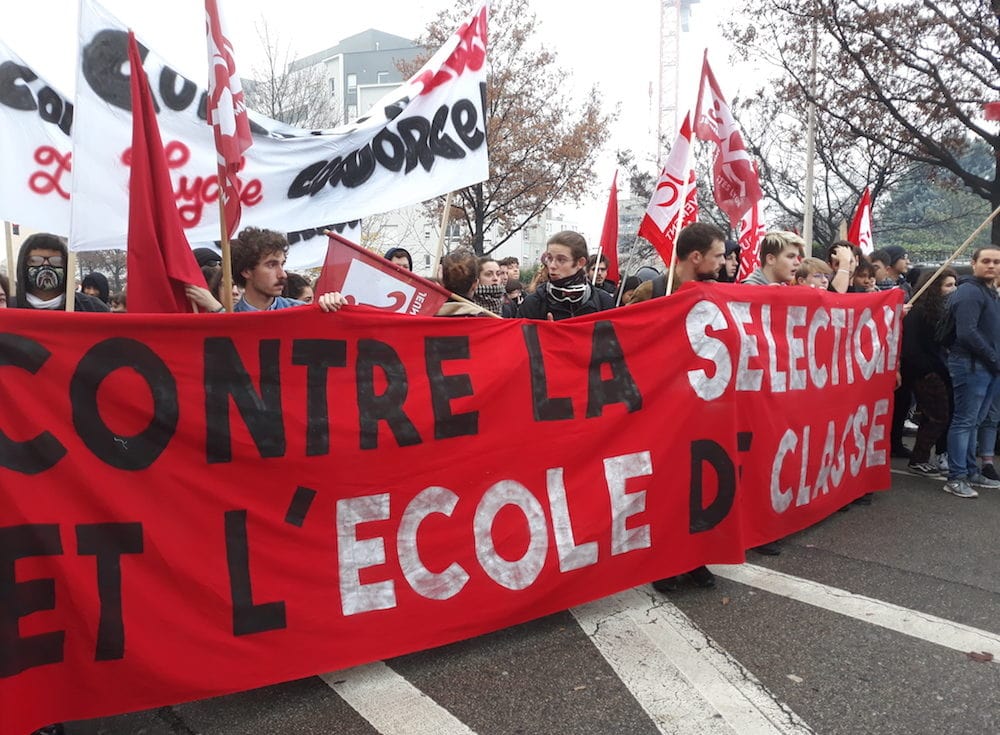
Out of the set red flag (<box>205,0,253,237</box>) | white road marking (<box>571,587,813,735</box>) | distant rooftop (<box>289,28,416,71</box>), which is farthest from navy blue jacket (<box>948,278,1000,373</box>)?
distant rooftop (<box>289,28,416,71</box>)

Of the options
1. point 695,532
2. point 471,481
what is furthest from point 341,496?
point 695,532

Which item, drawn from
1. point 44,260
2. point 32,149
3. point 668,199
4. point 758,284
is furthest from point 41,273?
point 758,284

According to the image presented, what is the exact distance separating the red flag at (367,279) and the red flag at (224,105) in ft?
1.70

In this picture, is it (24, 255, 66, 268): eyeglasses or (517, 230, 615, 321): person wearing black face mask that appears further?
(517, 230, 615, 321): person wearing black face mask

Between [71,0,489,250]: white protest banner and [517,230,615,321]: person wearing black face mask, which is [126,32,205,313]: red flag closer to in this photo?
[71,0,489,250]: white protest banner

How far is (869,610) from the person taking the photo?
11.9ft

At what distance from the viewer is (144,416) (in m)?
2.66

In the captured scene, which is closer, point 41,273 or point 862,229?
point 41,273

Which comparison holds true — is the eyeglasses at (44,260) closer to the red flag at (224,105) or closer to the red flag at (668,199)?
the red flag at (224,105)

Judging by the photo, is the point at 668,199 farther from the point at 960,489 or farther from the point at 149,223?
the point at 149,223

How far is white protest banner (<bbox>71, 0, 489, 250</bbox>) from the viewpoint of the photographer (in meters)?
4.60

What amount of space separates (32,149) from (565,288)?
3.19 metres

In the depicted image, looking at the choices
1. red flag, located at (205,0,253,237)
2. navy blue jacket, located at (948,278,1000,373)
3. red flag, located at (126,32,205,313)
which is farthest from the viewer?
navy blue jacket, located at (948,278,1000,373)

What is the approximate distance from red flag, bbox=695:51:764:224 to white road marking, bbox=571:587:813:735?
10.4 ft
